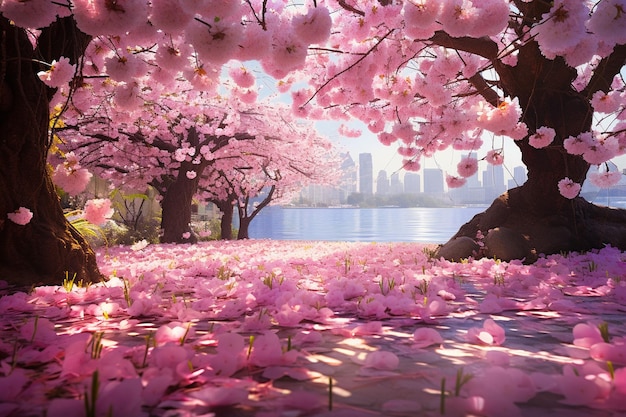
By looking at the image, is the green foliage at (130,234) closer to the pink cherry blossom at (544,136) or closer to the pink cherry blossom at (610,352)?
the pink cherry blossom at (544,136)

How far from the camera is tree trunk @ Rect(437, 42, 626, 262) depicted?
20.2 ft

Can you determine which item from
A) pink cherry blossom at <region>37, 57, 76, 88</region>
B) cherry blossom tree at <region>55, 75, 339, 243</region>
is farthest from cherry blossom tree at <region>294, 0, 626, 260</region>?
cherry blossom tree at <region>55, 75, 339, 243</region>

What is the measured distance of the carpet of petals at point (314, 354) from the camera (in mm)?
1169

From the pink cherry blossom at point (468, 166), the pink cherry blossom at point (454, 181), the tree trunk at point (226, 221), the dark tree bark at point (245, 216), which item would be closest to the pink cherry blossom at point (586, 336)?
the pink cherry blossom at point (468, 166)

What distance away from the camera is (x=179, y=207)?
43.1ft

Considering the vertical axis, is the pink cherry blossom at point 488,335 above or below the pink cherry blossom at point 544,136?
below

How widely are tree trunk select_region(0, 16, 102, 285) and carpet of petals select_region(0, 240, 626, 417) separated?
52cm

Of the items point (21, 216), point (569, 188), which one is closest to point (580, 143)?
point (569, 188)

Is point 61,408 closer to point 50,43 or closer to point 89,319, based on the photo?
point 89,319

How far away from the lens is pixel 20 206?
138 inches

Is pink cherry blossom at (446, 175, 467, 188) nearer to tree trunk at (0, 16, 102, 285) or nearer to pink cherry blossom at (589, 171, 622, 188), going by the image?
pink cherry blossom at (589, 171, 622, 188)

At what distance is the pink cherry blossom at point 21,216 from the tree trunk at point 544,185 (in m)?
5.77

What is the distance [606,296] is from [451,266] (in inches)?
86.4

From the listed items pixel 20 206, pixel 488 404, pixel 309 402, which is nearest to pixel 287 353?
pixel 309 402
